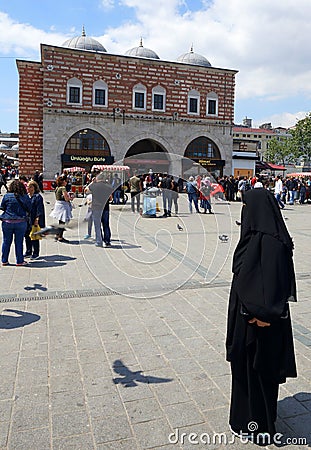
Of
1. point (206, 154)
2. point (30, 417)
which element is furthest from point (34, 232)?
point (206, 154)

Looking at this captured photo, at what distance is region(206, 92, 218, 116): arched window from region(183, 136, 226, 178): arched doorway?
8.66ft

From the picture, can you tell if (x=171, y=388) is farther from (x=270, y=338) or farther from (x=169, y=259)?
(x=169, y=259)

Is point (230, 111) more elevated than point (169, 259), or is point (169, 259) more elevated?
point (230, 111)

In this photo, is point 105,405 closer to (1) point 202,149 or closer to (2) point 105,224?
(2) point 105,224

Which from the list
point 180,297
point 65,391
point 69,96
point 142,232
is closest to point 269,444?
point 65,391

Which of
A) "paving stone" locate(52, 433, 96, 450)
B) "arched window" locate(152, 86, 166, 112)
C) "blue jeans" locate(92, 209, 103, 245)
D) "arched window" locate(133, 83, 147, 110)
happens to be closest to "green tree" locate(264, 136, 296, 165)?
"arched window" locate(152, 86, 166, 112)

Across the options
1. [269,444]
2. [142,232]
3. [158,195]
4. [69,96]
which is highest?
[69,96]

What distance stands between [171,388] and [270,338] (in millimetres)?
1336

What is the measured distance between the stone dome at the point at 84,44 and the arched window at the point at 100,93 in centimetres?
676

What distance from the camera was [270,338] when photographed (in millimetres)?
3000

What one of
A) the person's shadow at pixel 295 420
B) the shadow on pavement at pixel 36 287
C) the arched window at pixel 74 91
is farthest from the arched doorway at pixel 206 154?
the person's shadow at pixel 295 420

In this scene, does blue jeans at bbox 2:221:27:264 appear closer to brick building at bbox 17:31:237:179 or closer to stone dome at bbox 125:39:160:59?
brick building at bbox 17:31:237:179

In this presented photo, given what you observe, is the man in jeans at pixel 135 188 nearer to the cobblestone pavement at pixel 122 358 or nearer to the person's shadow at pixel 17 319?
the cobblestone pavement at pixel 122 358

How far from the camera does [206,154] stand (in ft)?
134
